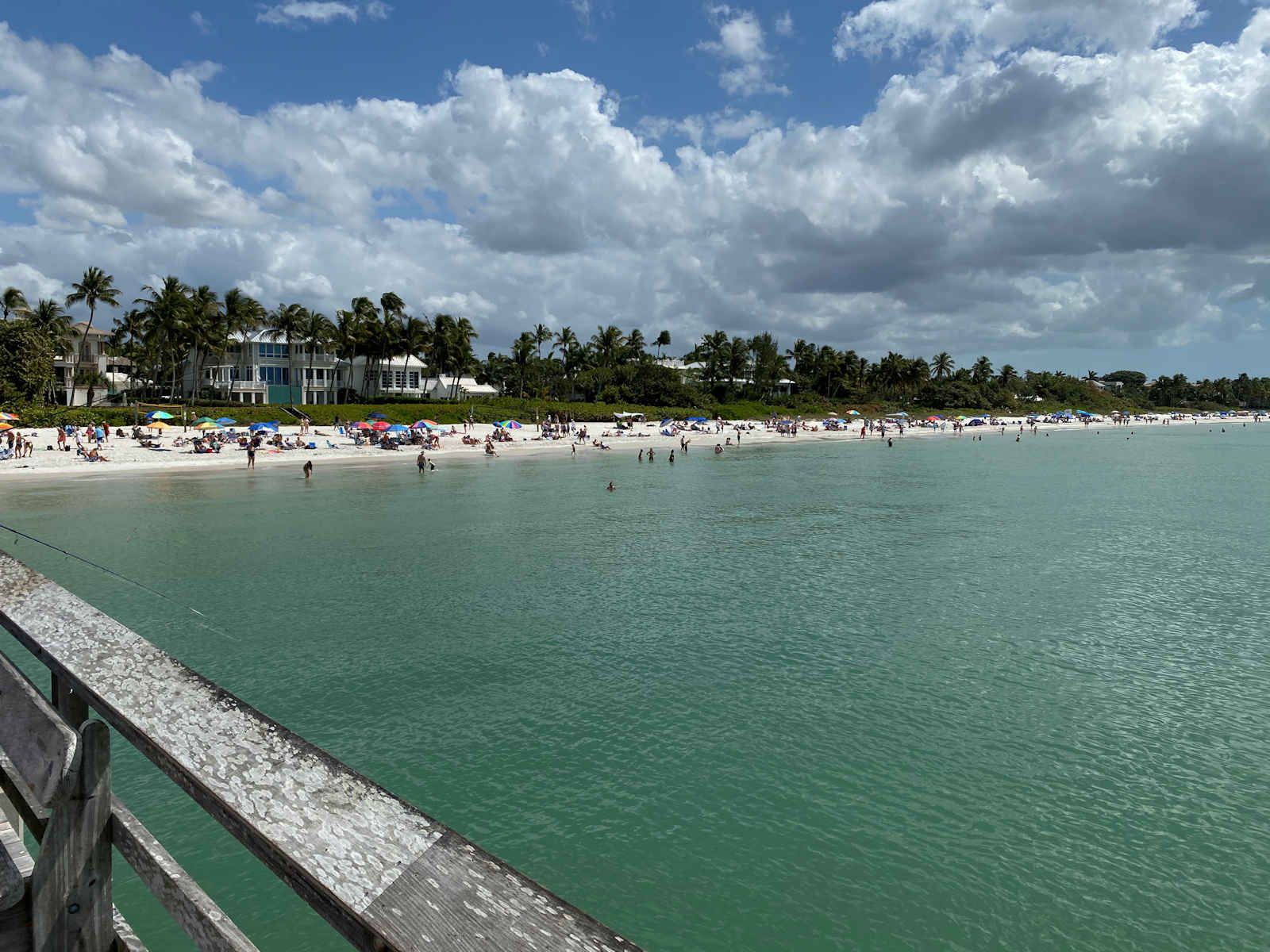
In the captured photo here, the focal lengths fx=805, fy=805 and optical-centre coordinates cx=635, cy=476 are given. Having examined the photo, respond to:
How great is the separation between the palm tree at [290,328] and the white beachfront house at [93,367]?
1695cm

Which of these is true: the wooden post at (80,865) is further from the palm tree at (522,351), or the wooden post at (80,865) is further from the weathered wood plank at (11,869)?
the palm tree at (522,351)

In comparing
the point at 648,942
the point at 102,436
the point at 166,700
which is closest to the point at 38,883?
the point at 166,700

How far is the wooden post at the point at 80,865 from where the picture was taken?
A: 188 centimetres

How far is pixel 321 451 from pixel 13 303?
42.8 metres

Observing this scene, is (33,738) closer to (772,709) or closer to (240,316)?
(772,709)

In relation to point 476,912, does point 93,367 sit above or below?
above

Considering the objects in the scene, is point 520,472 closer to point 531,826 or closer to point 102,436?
point 102,436

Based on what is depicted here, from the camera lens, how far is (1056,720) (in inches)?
554

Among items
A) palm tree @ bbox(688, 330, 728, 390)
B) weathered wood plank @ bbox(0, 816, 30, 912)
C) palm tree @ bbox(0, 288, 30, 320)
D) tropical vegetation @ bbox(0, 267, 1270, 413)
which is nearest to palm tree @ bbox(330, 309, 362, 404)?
tropical vegetation @ bbox(0, 267, 1270, 413)

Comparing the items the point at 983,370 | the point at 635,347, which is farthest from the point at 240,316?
the point at 983,370

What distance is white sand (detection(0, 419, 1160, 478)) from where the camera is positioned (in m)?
52.6

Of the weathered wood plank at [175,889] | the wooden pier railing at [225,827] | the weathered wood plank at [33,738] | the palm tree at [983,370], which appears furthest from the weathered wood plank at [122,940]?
the palm tree at [983,370]

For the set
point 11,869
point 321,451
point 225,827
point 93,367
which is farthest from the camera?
point 93,367

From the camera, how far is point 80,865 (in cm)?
201
